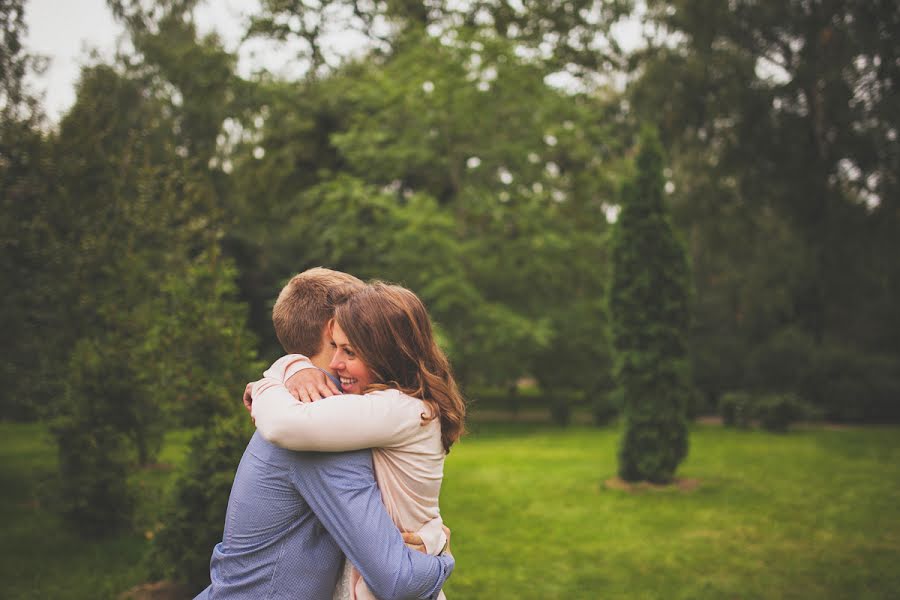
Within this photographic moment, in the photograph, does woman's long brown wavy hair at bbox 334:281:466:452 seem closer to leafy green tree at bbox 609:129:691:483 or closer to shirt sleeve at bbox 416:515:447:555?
shirt sleeve at bbox 416:515:447:555

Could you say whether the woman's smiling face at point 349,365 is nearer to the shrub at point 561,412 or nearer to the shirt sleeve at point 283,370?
the shirt sleeve at point 283,370

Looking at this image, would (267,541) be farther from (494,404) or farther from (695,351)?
(494,404)

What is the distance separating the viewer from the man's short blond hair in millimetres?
2305

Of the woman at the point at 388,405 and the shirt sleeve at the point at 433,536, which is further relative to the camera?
the shirt sleeve at the point at 433,536

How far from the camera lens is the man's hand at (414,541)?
6.59 ft

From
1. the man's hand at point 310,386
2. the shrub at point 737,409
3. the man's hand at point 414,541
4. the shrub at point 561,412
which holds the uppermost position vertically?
the man's hand at point 310,386

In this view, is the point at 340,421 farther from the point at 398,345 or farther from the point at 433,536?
the point at 433,536

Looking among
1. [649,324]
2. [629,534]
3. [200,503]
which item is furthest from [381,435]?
[649,324]

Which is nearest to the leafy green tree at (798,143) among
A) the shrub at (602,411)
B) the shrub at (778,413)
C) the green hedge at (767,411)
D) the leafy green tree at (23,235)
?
the green hedge at (767,411)

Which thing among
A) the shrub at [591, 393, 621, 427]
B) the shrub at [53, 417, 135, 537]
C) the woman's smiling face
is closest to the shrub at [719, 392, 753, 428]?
the shrub at [591, 393, 621, 427]

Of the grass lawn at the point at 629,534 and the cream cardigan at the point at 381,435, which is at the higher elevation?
the cream cardigan at the point at 381,435

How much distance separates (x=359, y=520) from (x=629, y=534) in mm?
6335

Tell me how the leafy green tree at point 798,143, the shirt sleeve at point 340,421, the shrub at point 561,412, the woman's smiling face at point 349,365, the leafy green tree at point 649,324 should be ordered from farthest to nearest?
the shrub at point 561,412 < the leafy green tree at point 798,143 < the leafy green tree at point 649,324 < the woman's smiling face at point 349,365 < the shirt sleeve at point 340,421

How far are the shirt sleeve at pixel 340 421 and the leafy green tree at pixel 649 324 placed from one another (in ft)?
27.2
